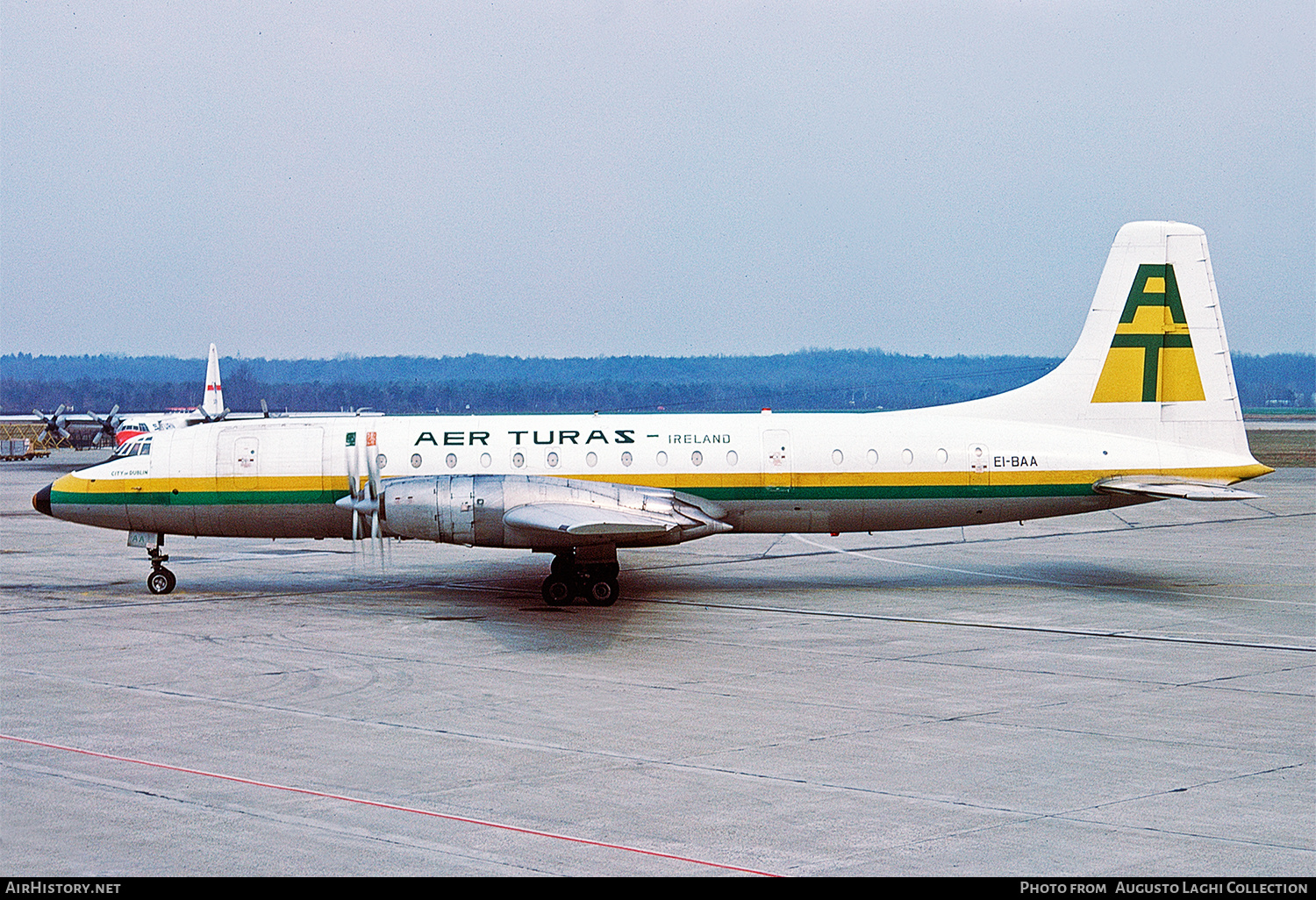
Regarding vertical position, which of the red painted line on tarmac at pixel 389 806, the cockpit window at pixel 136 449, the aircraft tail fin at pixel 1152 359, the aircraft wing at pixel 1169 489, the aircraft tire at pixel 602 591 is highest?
the aircraft tail fin at pixel 1152 359

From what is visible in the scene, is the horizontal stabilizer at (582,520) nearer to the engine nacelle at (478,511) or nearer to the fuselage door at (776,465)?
the engine nacelle at (478,511)

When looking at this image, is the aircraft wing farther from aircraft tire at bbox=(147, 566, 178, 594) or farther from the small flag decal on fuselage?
aircraft tire at bbox=(147, 566, 178, 594)

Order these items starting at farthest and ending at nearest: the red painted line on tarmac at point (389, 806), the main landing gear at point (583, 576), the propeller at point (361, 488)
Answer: the main landing gear at point (583, 576), the propeller at point (361, 488), the red painted line on tarmac at point (389, 806)

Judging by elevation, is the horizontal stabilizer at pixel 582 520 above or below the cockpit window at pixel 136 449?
below

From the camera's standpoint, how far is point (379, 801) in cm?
1167

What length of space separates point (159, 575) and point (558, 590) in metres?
8.84

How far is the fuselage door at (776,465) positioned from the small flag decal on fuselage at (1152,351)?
681 centimetres

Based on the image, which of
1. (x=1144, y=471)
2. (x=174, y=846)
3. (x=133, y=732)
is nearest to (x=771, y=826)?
(x=174, y=846)

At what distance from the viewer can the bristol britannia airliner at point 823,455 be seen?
84.1 feet

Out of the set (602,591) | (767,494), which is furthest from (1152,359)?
(602,591)

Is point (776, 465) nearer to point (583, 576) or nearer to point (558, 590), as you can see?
point (583, 576)

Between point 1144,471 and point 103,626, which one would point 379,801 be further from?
point 1144,471

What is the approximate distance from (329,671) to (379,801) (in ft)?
22.4

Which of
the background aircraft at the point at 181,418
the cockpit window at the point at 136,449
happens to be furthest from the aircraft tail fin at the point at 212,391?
the cockpit window at the point at 136,449
